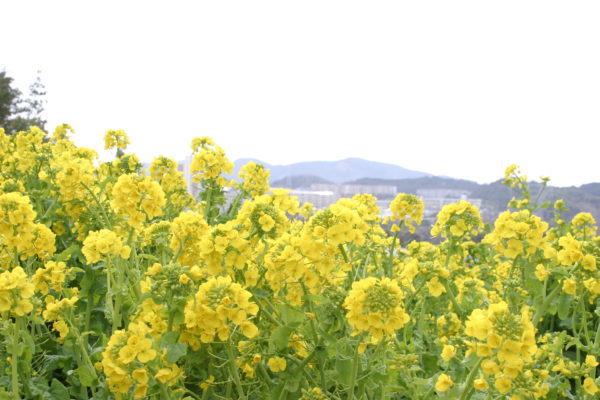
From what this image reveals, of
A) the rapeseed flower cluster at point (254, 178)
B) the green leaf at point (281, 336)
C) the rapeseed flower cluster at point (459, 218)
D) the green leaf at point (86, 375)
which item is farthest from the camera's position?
the rapeseed flower cluster at point (254, 178)

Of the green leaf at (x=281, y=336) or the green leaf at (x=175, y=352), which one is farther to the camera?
the green leaf at (x=281, y=336)

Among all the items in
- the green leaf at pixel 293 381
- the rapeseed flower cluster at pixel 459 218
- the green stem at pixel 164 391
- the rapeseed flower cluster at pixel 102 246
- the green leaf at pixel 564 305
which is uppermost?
the rapeseed flower cluster at pixel 459 218

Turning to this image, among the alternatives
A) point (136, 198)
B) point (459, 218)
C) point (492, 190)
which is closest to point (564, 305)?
point (459, 218)

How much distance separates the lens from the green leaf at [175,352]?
1.56m

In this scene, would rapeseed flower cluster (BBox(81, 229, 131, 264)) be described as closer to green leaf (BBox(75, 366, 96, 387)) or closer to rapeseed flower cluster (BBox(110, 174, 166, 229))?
rapeseed flower cluster (BBox(110, 174, 166, 229))

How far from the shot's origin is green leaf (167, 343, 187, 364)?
5.13 ft

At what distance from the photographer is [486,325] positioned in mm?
1470

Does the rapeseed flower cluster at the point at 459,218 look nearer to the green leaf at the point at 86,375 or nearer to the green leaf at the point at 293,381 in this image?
the green leaf at the point at 293,381

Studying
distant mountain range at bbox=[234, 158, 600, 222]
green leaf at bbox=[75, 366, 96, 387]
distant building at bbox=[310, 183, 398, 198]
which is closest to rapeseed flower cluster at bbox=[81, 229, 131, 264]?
green leaf at bbox=[75, 366, 96, 387]

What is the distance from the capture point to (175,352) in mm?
1583

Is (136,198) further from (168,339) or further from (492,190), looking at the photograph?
(492,190)

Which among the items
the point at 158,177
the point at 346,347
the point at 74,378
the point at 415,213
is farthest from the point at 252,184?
the point at 346,347

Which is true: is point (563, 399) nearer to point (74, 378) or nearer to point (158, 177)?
point (74, 378)

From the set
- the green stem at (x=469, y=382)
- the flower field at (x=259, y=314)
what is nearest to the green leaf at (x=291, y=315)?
the flower field at (x=259, y=314)
